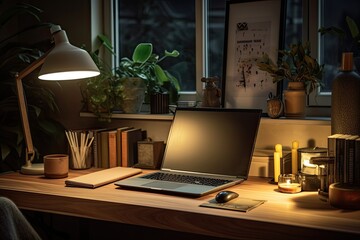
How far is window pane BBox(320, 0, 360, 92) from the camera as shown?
251 cm

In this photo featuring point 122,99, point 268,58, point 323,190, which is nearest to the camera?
point 323,190

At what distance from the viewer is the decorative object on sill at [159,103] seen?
275 centimetres

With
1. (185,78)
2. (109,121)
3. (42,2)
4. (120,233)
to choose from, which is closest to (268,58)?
(185,78)

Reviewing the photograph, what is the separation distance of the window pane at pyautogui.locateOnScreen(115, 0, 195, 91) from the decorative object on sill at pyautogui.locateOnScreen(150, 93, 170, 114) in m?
0.23

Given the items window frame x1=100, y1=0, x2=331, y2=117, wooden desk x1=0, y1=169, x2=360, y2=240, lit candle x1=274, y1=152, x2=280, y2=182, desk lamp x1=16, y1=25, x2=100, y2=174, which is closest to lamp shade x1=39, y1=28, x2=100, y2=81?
desk lamp x1=16, y1=25, x2=100, y2=174

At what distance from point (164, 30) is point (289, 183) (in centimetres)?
122

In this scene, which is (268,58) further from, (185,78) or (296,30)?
(185,78)

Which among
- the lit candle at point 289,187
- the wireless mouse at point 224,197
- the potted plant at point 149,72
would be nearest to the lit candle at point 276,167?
the lit candle at point 289,187

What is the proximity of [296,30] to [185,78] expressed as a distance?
638mm

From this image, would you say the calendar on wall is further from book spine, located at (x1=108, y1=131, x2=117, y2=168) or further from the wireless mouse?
the wireless mouse

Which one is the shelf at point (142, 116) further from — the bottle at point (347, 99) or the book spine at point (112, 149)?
the bottle at point (347, 99)

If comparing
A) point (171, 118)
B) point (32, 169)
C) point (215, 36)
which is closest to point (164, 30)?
point (215, 36)

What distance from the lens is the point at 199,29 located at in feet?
9.35

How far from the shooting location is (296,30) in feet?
8.65
